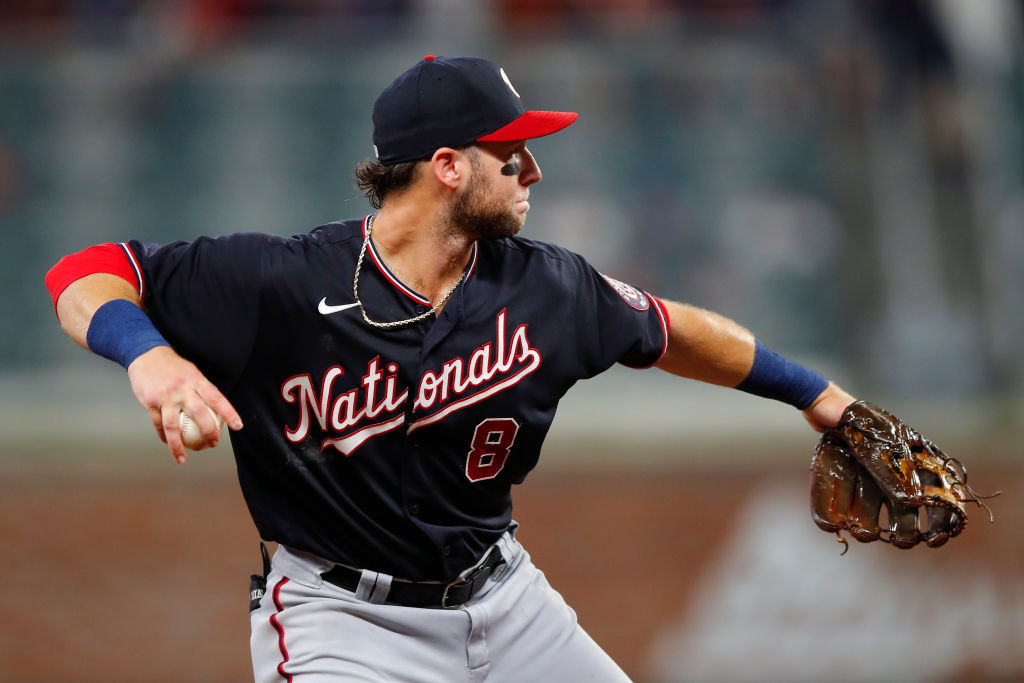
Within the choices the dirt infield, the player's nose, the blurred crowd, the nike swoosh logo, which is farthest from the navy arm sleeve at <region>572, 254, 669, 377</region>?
the blurred crowd

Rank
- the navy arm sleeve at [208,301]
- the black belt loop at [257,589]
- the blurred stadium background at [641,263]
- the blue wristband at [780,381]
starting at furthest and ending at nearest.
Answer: the blurred stadium background at [641,263] < the blue wristband at [780,381] < the black belt loop at [257,589] < the navy arm sleeve at [208,301]

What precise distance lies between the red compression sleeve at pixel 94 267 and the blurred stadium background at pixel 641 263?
3761mm

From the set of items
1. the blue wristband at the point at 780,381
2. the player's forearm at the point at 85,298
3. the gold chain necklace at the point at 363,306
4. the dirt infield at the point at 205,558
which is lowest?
the dirt infield at the point at 205,558

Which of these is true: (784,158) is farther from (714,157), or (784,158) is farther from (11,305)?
(11,305)

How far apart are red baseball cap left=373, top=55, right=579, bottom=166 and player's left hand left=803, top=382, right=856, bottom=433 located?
1122 millimetres

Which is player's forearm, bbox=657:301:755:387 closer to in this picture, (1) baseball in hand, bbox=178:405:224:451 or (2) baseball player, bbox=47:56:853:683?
(2) baseball player, bbox=47:56:853:683

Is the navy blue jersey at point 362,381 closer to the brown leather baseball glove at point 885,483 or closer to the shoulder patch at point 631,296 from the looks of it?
the shoulder patch at point 631,296

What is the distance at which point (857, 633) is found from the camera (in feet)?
21.4

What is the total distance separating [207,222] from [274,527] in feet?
14.5

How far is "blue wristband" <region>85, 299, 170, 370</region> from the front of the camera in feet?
7.89

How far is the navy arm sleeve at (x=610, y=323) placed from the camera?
3.03m

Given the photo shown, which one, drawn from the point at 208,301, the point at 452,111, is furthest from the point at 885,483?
the point at 208,301

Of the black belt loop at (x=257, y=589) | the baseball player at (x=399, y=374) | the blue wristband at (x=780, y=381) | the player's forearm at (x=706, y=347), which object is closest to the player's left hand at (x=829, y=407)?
the blue wristband at (x=780, y=381)

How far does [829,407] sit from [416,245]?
1.26 metres
